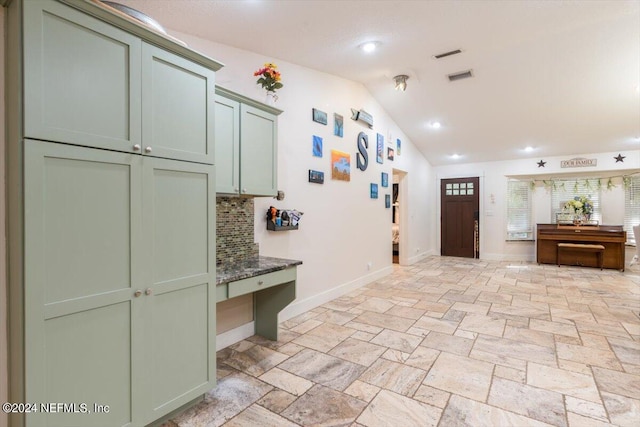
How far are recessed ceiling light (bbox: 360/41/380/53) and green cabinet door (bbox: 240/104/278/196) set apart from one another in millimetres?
1287

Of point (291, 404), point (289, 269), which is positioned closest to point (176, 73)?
point (289, 269)

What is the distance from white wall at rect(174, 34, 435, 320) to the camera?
126 inches

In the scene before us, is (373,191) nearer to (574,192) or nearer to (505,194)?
(505,194)

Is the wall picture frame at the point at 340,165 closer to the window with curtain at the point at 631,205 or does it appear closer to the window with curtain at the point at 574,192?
the window with curtain at the point at 574,192

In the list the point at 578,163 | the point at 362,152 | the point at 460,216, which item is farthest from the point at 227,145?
the point at 578,163

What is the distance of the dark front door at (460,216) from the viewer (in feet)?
26.0

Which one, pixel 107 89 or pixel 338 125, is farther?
pixel 338 125

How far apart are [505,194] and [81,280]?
8.37 metres

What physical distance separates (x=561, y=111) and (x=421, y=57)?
298cm

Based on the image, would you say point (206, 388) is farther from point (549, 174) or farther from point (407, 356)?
point (549, 174)

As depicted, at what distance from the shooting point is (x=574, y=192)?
7113 mm

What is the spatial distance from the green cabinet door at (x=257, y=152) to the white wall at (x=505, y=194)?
6619 millimetres

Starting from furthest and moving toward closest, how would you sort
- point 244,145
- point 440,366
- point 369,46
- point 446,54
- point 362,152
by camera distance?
point 362,152 < point 446,54 < point 369,46 < point 244,145 < point 440,366

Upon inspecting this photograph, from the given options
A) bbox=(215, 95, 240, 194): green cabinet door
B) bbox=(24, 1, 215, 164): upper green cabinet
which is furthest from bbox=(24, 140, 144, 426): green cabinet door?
bbox=(215, 95, 240, 194): green cabinet door
